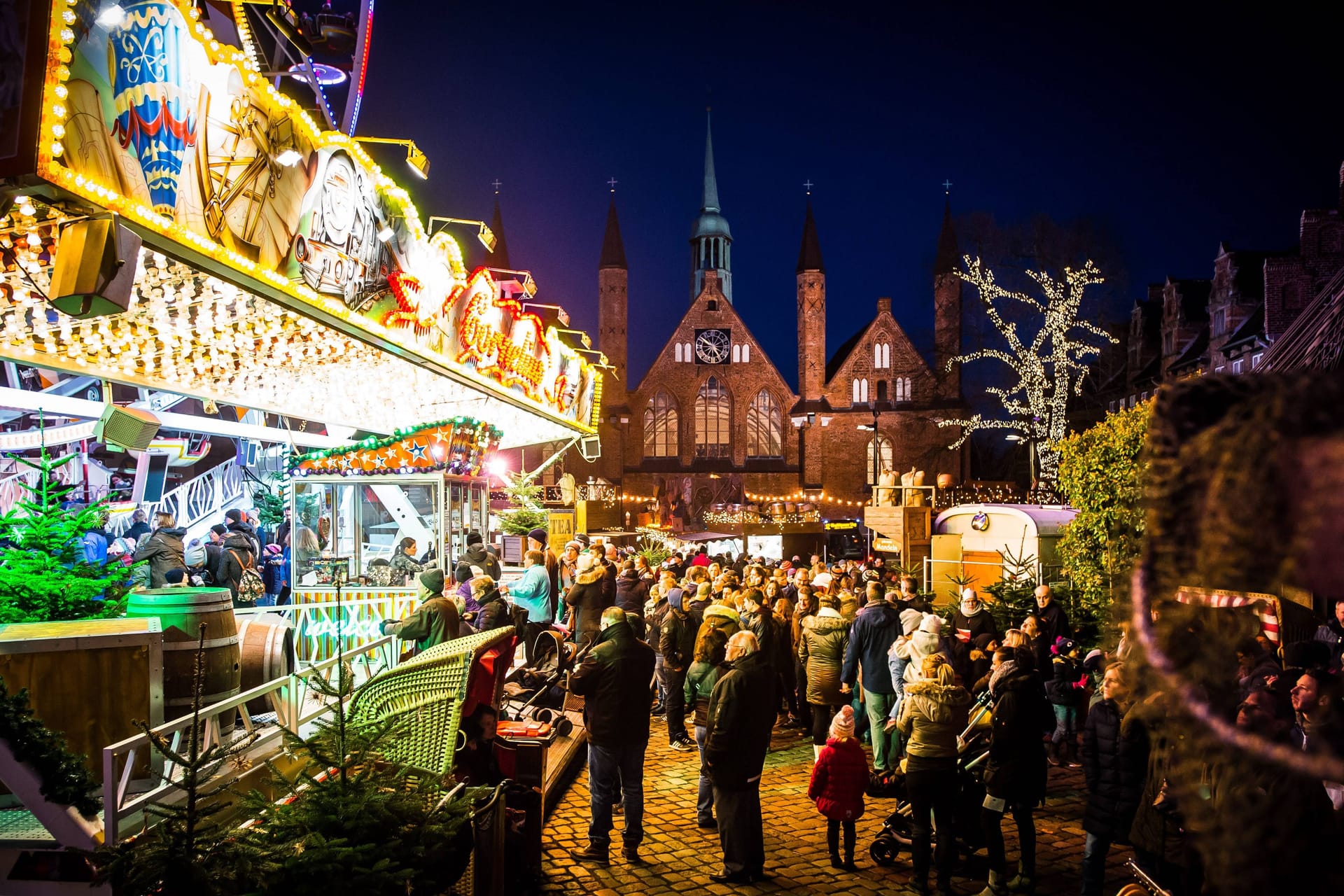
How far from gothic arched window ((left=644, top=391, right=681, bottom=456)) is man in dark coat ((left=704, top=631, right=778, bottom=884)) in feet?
136

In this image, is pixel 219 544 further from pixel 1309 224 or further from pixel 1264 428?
pixel 1309 224

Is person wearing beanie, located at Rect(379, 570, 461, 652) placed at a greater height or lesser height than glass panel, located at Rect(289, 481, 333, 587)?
lesser

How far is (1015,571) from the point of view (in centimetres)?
1345

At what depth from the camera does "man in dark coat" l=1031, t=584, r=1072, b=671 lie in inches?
338

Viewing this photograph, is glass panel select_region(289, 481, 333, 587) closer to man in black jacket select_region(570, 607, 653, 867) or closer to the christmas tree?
the christmas tree

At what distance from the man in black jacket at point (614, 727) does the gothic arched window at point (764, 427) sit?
1641 inches

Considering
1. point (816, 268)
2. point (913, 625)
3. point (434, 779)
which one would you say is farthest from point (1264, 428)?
point (816, 268)

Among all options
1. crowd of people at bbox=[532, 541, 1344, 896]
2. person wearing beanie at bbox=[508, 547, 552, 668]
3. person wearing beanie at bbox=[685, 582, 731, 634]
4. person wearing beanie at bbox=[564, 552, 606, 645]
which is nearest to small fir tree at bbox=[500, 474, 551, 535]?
person wearing beanie at bbox=[508, 547, 552, 668]

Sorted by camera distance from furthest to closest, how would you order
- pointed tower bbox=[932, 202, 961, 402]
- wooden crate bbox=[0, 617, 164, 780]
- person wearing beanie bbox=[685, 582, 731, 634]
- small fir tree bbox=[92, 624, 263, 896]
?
pointed tower bbox=[932, 202, 961, 402] < person wearing beanie bbox=[685, 582, 731, 634] < wooden crate bbox=[0, 617, 164, 780] < small fir tree bbox=[92, 624, 263, 896]

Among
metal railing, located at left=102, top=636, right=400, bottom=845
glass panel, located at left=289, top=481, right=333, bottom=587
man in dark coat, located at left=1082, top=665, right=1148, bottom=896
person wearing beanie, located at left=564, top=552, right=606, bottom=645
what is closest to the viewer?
metal railing, located at left=102, top=636, right=400, bottom=845

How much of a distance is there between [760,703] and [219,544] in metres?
8.39

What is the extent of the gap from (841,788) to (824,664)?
2427 millimetres

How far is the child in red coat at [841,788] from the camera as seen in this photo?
602 cm

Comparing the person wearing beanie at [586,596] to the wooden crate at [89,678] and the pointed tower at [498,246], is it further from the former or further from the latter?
the pointed tower at [498,246]
